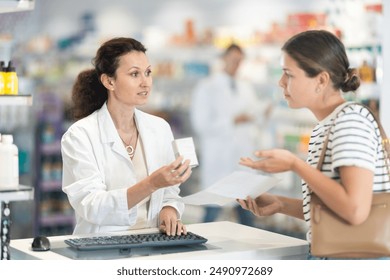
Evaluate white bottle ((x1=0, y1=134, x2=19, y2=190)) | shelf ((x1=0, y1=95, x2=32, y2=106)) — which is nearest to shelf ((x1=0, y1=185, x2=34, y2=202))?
white bottle ((x1=0, y1=134, x2=19, y2=190))

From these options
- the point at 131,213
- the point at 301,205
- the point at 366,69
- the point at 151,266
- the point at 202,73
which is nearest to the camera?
the point at 151,266

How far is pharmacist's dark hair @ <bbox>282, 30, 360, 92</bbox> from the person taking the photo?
2.03 meters

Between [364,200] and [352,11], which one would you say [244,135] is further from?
[364,200]

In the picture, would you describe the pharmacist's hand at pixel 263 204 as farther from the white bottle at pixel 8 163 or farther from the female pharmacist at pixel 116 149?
the white bottle at pixel 8 163

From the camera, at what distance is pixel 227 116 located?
585 centimetres

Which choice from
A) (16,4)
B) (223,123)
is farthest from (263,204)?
(223,123)

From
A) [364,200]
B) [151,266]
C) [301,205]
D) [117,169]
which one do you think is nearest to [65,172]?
[117,169]

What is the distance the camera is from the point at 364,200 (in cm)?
188

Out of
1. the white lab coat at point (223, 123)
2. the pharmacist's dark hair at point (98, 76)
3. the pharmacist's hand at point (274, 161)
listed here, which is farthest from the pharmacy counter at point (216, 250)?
the white lab coat at point (223, 123)

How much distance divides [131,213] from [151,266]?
0.43 meters

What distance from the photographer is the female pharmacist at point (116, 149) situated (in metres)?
2.45

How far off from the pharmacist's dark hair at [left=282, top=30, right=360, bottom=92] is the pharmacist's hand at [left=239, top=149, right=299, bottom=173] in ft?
0.87

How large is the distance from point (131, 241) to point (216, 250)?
9.7 inches

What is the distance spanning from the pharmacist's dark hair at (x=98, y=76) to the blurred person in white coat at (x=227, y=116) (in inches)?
121
